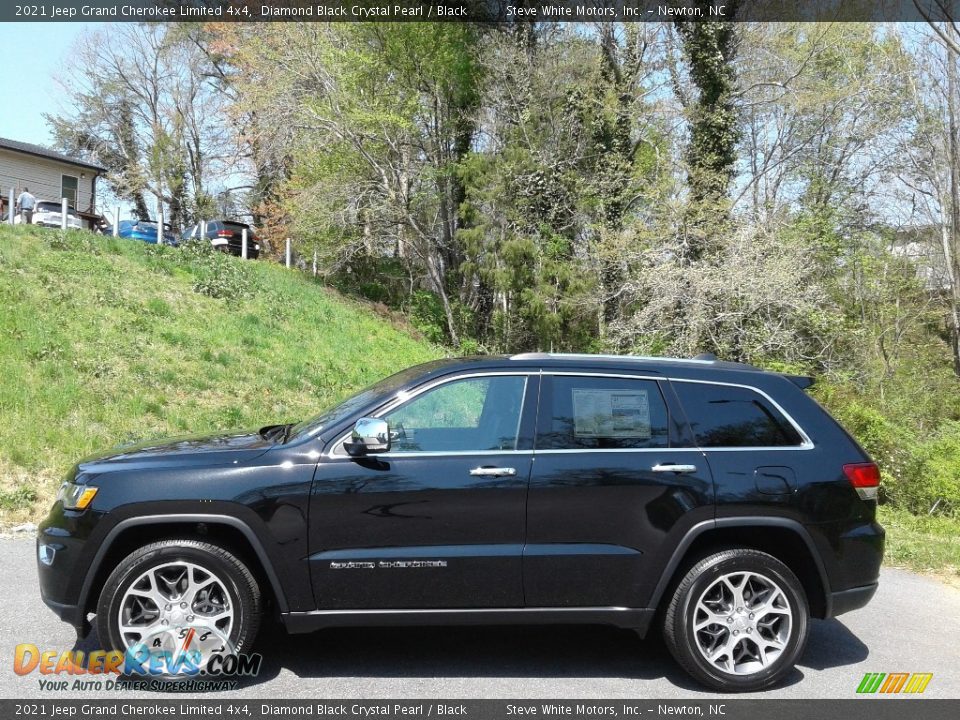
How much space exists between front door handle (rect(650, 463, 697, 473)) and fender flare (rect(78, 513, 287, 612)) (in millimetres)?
2165

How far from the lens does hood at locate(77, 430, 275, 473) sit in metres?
4.48

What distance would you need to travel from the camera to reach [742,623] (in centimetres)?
447

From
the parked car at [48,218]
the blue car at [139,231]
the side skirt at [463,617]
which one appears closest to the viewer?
the side skirt at [463,617]

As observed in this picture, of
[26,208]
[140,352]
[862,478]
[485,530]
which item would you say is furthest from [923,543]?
[26,208]

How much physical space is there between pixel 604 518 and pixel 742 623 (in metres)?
0.97

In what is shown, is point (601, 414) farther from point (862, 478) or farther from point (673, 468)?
point (862, 478)

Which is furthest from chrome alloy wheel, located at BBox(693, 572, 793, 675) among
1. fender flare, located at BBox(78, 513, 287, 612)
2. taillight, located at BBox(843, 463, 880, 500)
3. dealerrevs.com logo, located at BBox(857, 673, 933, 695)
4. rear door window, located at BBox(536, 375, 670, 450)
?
fender flare, located at BBox(78, 513, 287, 612)

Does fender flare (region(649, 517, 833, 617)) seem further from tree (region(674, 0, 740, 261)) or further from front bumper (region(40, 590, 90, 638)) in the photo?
tree (region(674, 0, 740, 261))

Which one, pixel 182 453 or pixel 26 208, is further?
pixel 26 208

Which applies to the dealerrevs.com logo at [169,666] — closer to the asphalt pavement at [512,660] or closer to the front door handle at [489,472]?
the asphalt pavement at [512,660]

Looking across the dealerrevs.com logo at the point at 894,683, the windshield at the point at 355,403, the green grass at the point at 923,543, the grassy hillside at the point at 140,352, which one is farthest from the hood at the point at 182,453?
the green grass at the point at 923,543

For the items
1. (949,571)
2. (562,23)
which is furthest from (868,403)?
(562,23)

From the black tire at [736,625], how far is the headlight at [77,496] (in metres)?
3.24

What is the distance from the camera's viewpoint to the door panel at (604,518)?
4.43 meters
